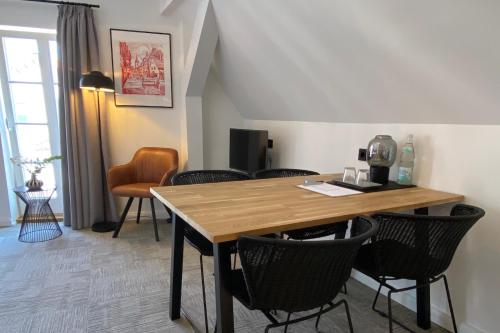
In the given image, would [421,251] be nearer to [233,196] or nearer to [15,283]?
[233,196]

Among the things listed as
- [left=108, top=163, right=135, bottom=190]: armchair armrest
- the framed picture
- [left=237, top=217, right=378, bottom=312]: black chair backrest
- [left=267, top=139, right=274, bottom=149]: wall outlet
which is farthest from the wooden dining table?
the framed picture

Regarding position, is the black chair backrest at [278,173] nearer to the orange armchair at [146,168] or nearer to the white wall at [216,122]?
the orange armchair at [146,168]

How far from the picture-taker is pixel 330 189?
1.83 m

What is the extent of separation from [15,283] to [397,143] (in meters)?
2.94

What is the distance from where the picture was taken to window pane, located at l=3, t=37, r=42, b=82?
11.0 feet

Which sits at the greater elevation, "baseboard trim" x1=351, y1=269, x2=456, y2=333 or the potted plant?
the potted plant

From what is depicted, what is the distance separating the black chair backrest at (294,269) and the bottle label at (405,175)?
0.93m

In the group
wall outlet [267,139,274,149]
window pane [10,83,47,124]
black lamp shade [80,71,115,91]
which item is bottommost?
wall outlet [267,139,274,149]

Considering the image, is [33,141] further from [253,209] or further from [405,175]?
[405,175]

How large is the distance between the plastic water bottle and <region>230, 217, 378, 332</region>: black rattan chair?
916mm

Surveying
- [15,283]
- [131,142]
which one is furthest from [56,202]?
A: [15,283]

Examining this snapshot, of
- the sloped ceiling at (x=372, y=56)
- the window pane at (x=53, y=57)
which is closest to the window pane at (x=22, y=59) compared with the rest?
the window pane at (x=53, y=57)

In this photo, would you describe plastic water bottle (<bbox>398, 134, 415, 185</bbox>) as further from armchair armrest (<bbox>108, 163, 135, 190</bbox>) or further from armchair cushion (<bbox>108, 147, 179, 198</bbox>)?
armchair armrest (<bbox>108, 163, 135, 190</bbox>)

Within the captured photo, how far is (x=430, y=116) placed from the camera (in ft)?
6.08
